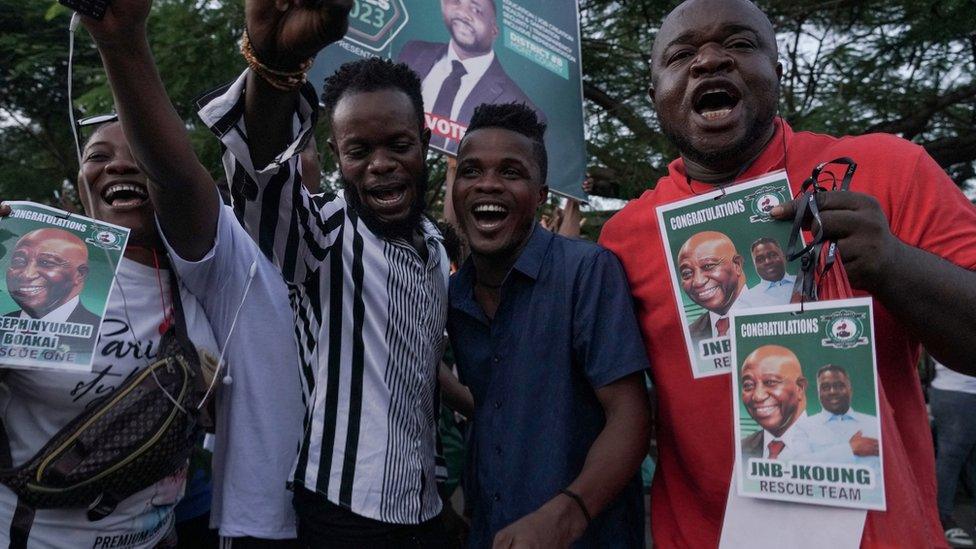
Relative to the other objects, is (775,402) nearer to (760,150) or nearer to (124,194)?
(760,150)

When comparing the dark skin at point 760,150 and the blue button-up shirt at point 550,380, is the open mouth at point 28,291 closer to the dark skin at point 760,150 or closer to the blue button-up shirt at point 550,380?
the blue button-up shirt at point 550,380

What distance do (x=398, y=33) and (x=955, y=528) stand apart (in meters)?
5.46

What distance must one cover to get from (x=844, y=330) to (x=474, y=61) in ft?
11.5

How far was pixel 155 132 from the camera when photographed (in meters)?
1.51

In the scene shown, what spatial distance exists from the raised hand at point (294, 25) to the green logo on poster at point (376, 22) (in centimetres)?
263

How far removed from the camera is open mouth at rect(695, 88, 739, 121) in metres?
1.72

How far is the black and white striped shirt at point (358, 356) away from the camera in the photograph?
1841mm

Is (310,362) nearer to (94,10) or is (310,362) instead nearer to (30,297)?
(30,297)

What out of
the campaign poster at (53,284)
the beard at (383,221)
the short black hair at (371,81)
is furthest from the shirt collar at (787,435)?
the campaign poster at (53,284)

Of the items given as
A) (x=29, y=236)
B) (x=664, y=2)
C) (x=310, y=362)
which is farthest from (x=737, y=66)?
(x=664, y=2)

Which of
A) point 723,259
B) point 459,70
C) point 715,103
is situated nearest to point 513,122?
point 715,103

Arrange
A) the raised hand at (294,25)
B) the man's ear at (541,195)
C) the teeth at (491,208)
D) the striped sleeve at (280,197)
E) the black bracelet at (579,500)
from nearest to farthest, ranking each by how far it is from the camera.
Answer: the raised hand at (294,25) → the striped sleeve at (280,197) → the black bracelet at (579,500) → the teeth at (491,208) → the man's ear at (541,195)

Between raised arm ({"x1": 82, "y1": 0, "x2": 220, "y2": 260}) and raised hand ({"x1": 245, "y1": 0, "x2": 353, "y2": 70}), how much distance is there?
211 millimetres

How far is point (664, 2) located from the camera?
582 centimetres
